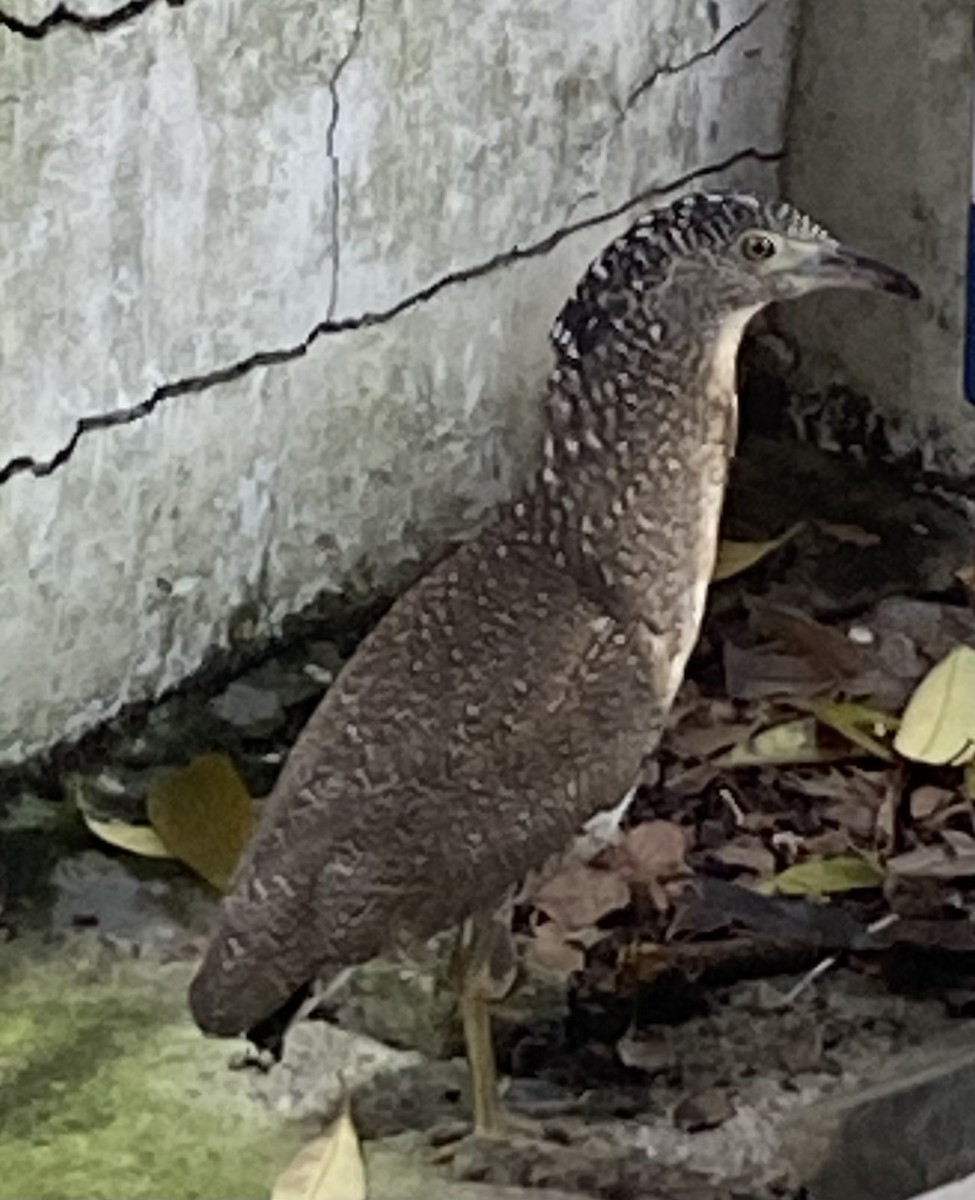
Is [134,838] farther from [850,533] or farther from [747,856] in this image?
[850,533]

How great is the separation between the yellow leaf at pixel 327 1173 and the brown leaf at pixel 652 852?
164 mm

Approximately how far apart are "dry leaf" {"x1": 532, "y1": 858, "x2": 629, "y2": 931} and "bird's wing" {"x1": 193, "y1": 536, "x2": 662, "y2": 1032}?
0.27ft

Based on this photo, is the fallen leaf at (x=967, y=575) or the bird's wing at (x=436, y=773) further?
the fallen leaf at (x=967, y=575)

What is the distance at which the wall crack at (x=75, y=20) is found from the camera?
103 cm

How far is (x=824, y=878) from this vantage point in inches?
41.1

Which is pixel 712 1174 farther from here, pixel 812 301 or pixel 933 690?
pixel 812 301

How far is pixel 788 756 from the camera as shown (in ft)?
3.60

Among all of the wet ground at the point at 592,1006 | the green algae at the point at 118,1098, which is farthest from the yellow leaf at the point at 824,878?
the green algae at the point at 118,1098

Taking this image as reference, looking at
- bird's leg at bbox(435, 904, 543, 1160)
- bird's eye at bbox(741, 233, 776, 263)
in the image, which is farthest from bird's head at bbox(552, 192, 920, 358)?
bird's leg at bbox(435, 904, 543, 1160)

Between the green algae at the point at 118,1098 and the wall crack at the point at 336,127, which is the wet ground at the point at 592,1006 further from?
the wall crack at the point at 336,127

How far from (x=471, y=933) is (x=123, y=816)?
6.7 inches

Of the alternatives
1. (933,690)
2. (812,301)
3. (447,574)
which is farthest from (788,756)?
(812,301)

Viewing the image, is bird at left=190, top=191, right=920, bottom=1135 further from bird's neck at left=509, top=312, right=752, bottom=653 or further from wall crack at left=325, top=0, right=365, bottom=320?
wall crack at left=325, top=0, right=365, bottom=320

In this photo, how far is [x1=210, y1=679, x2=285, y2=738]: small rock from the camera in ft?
3.46
